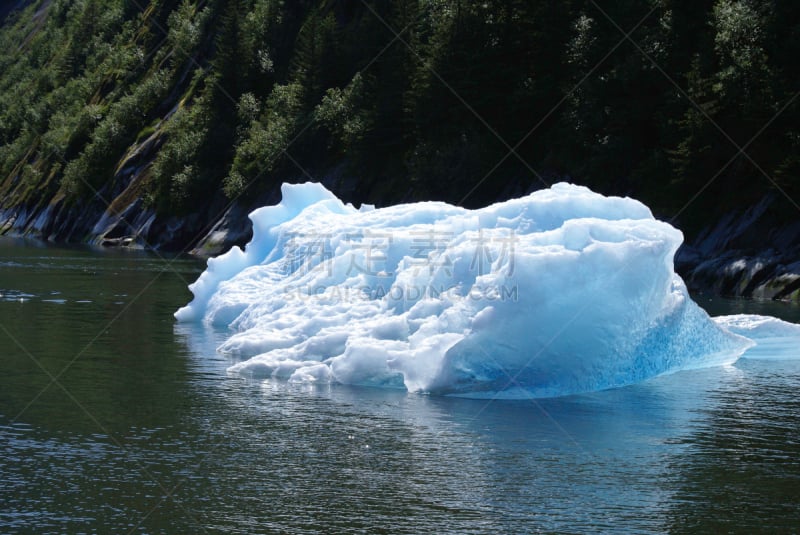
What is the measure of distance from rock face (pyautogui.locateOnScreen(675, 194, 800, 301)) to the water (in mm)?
20295

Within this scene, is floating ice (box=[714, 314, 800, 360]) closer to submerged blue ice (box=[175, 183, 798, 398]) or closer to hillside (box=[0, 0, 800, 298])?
submerged blue ice (box=[175, 183, 798, 398])

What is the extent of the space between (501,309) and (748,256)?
30.3 meters

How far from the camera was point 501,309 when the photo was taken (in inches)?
758

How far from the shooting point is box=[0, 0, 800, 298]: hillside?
48.2 m

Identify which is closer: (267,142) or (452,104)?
(452,104)

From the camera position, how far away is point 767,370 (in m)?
23.7

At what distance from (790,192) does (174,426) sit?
36.2 m

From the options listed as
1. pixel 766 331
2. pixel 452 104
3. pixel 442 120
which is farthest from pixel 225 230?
pixel 766 331

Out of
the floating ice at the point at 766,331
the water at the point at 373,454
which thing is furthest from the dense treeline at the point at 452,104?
the water at the point at 373,454

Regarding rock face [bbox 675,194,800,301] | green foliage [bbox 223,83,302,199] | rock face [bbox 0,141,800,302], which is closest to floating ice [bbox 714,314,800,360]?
rock face [bbox 675,194,800,301]

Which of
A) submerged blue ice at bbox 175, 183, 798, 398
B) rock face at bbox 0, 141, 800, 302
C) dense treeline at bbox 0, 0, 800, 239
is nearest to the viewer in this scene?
submerged blue ice at bbox 175, 183, 798, 398

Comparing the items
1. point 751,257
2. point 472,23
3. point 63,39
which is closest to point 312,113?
point 472,23

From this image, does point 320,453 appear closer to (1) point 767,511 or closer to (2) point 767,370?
(1) point 767,511

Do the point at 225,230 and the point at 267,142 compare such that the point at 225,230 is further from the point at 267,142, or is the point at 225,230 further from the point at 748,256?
the point at 748,256
